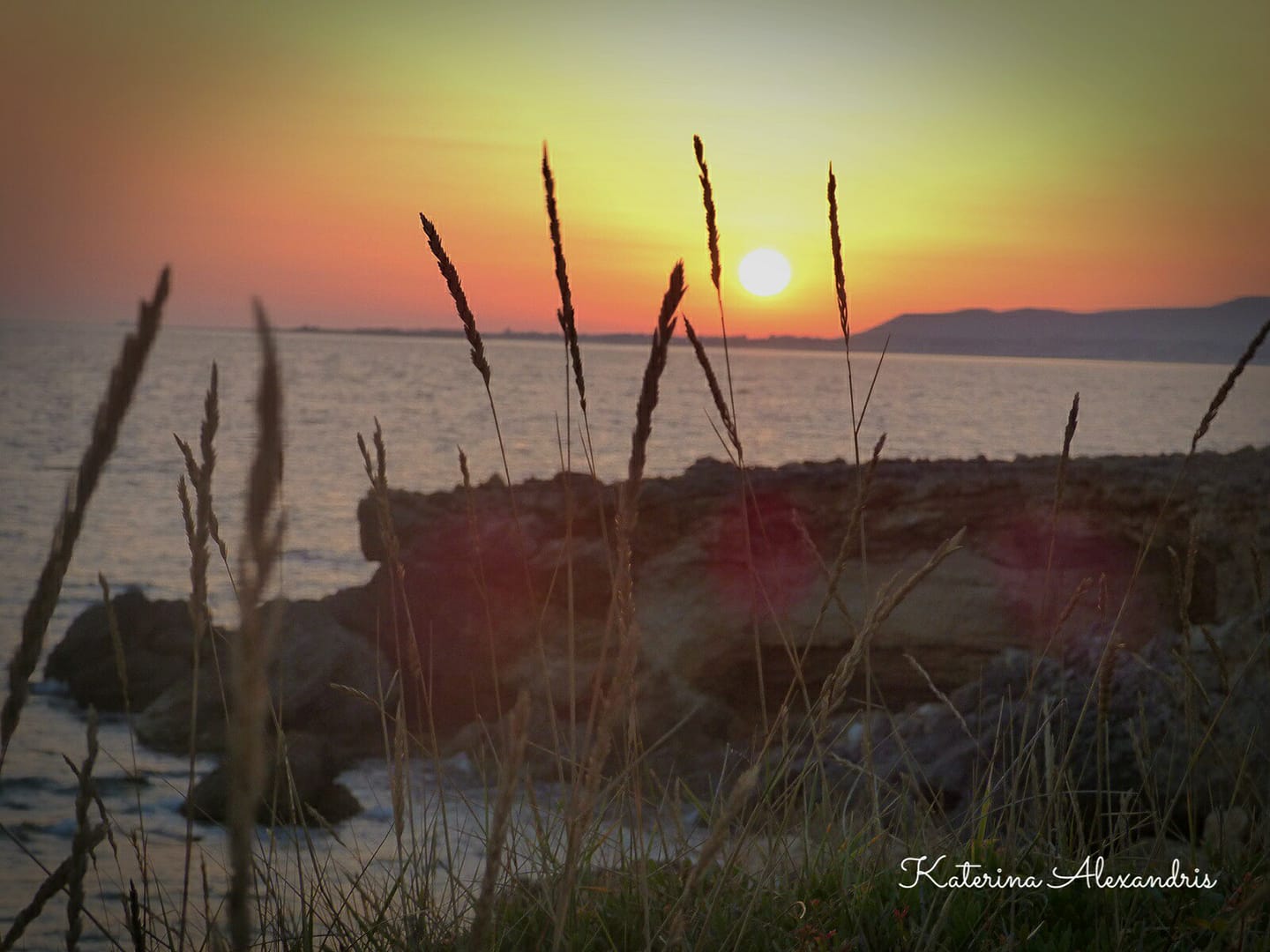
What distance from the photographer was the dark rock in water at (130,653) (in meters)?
10.9

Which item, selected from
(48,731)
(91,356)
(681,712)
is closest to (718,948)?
(681,712)

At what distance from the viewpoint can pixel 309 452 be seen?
29.0 metres

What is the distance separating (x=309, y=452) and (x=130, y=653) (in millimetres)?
18300

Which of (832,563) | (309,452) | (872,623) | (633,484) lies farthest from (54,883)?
(309,452)

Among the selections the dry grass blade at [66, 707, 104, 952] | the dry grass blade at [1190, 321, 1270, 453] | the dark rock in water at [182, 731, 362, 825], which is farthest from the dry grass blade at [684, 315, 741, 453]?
the dark rock in water at [182, 731, 362, 825]

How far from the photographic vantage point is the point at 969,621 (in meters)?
8.30

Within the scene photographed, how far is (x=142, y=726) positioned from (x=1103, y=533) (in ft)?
29.6

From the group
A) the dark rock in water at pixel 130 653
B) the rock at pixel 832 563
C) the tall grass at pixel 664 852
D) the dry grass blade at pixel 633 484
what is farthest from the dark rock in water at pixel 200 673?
the dry grass blade at pixel 633 484

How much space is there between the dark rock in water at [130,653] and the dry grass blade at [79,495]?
10.7 metres

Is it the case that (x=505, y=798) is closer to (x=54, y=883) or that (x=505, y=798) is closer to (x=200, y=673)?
(x=54, y=883)

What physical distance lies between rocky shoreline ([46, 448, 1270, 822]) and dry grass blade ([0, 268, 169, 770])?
6.27 metres

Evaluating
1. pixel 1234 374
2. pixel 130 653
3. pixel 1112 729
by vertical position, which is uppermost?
pixel 1234 374

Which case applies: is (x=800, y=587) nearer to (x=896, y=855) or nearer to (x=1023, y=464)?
(x=1023, y=464)

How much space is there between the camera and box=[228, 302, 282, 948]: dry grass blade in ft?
1.73
